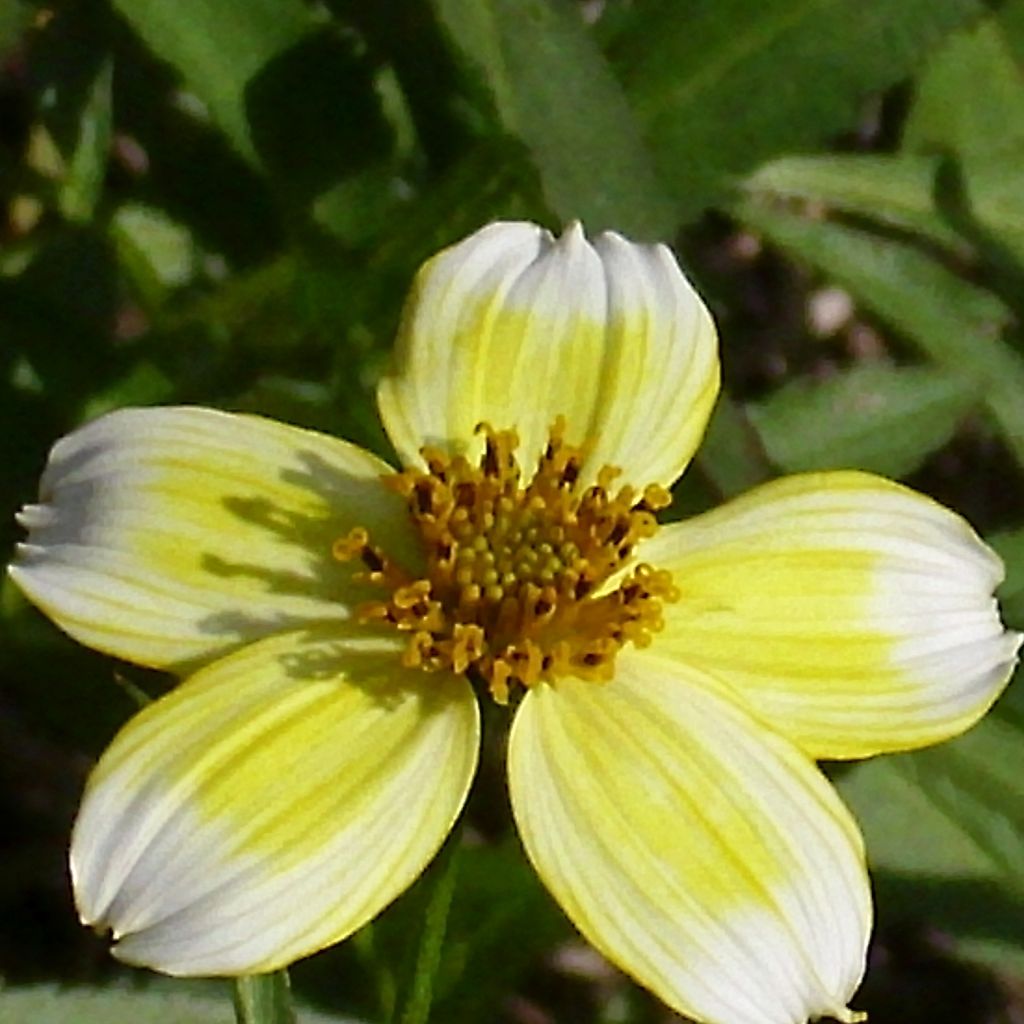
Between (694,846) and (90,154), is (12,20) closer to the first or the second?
(90,154)

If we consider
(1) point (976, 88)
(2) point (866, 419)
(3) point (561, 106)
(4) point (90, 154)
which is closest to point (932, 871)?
(2) point (866, 419)

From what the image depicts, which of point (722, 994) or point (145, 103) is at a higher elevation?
point (145, 103)

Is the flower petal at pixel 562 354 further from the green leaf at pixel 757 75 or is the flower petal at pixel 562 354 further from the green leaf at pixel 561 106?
the green leaf at pixel 757 75

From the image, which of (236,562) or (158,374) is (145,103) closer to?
(158,374)

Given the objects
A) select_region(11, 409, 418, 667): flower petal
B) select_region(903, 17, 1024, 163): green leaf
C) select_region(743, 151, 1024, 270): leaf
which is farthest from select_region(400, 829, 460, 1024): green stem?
select_region(903, 17, 1024, 163): green leaf

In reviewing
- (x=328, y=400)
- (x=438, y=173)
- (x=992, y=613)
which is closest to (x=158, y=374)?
(x=328, y=400)

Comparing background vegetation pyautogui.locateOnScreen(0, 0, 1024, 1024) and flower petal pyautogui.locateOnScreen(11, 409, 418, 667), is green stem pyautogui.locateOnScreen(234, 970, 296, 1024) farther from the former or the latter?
flower petal pyautogui.locateOnScreen(11, 409, 418, 667)
